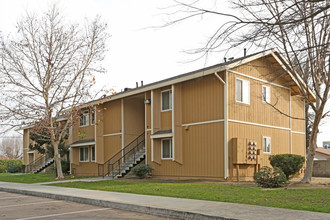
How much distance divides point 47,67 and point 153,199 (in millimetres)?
15614

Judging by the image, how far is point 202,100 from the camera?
21094 mm

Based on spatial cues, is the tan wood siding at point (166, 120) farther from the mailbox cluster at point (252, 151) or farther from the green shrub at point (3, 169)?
the green shrub at point (3, 169)

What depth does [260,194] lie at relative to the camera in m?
12.9

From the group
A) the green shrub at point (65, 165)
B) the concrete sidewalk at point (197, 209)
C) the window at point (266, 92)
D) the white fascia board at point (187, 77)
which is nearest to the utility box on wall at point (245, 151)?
the window at point (266, 92)

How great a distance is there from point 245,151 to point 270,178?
14.8 ft

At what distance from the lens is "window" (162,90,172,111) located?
23016mm

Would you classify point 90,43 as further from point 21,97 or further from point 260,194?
point 260,194

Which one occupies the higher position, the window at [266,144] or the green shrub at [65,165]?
the window at [266,144]

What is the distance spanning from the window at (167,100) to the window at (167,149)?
6.57 feet

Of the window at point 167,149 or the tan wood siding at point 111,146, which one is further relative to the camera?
the tan wood siding at point 111,146

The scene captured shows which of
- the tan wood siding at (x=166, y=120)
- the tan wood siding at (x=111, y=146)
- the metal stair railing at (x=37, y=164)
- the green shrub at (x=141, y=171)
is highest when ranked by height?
the tan wood siding at (x=166, y=120)

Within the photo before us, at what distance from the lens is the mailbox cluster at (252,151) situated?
20.5 m

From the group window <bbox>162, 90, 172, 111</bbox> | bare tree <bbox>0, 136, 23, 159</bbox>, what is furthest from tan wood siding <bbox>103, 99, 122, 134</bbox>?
bare tree <bbox>0, 136, 23, 159</bbox>

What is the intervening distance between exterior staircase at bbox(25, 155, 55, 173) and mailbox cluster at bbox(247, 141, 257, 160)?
23.3m
